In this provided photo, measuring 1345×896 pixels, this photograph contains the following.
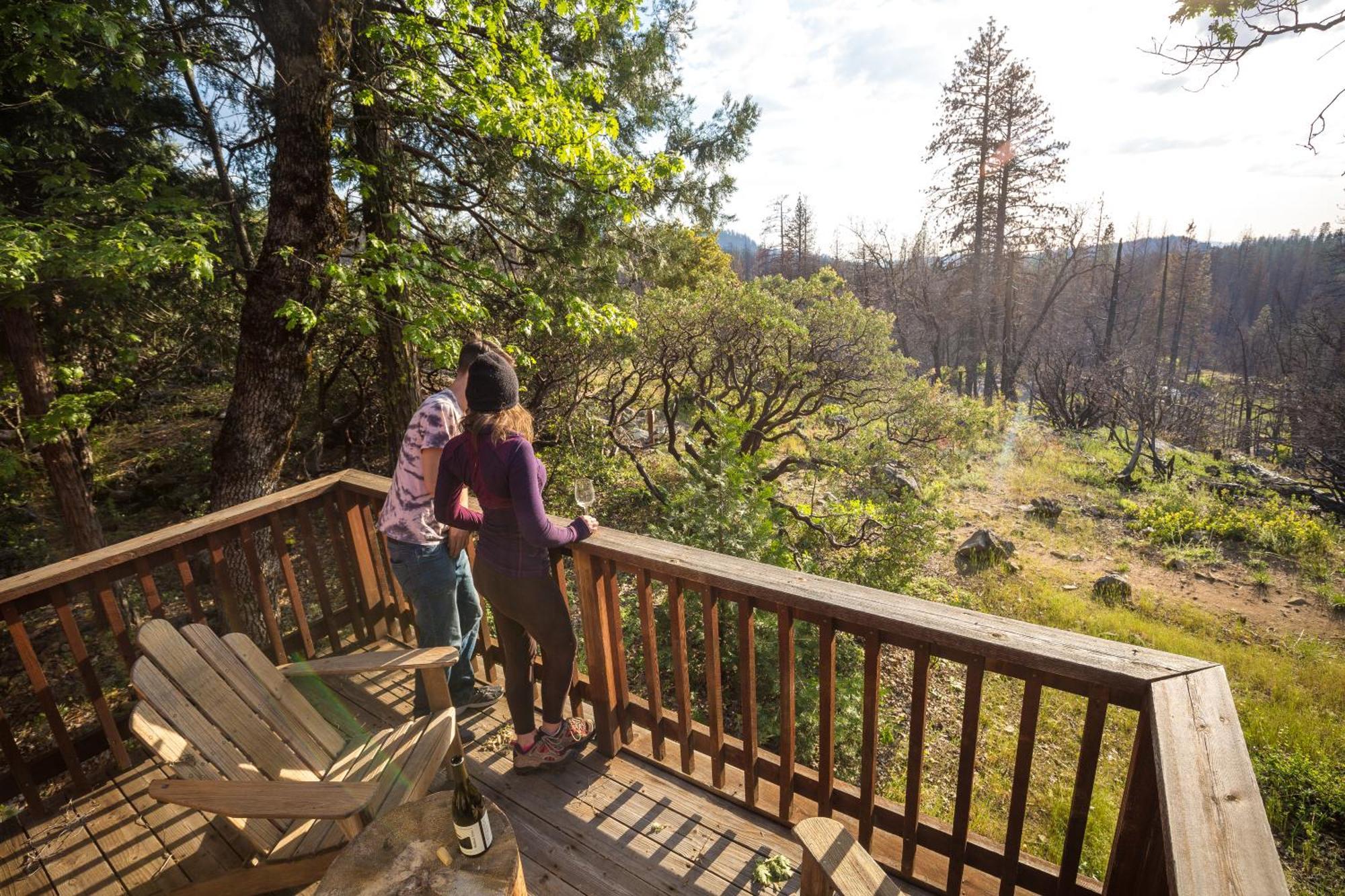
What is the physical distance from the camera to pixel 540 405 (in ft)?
28.3

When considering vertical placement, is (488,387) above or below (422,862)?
above

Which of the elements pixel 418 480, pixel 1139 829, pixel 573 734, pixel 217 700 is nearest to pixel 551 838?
pixel 573 734

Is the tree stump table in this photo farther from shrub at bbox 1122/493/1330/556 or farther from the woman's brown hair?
shrub at bbox 1122/493/1330/556

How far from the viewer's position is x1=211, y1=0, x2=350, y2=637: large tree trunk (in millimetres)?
4426

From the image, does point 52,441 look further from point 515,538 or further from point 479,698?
point 515,538

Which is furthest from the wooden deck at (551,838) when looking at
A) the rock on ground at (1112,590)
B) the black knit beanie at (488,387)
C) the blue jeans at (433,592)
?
the rock on ground at (1112,590)

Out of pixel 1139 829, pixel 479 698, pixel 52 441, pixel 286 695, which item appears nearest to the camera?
pixel 1139 829

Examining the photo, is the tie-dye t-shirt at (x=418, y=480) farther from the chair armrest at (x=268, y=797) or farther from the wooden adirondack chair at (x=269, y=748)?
the chair armrest at (x=268, y=797)

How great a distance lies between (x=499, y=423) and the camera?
2145 mm

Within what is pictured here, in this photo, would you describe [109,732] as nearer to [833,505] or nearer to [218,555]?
[218,555]

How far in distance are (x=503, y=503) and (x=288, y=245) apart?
12.2ft

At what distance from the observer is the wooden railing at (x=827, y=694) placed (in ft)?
3.98

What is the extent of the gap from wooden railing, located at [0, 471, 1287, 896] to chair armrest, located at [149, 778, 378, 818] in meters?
0.96

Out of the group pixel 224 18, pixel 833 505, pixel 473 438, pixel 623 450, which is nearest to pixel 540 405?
pixel 623 450
